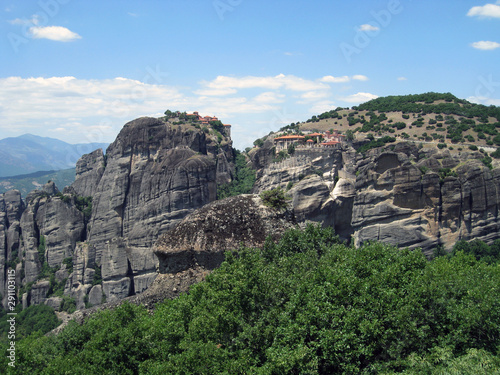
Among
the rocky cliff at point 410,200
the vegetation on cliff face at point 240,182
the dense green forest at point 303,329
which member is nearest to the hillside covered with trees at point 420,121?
the vegetation on cliff face at point 240,182

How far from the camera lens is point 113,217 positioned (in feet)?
313

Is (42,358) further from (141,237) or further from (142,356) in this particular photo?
(141,237)

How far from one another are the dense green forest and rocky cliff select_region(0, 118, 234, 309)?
7298cm

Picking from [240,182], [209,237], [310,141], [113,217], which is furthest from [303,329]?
[240,182]

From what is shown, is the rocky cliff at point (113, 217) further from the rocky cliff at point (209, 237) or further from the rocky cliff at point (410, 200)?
the rocky cliff at point (209, 237)

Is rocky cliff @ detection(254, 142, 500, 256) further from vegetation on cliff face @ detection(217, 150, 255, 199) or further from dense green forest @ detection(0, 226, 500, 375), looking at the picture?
dense green forest @ detection(0, 226, 500, 375)

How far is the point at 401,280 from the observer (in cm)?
1609

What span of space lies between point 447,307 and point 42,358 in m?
12.8

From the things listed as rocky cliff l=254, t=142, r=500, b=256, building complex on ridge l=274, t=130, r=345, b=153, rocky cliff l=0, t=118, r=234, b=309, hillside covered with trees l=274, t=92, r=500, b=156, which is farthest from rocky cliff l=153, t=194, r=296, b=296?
hillside covered with trees l=274, t=92, r=500, b=156

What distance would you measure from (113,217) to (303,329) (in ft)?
283

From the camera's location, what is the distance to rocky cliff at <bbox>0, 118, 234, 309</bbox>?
88938 millimetres

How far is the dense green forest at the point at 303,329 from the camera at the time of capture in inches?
533

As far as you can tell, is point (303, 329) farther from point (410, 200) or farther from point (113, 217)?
point (113, 217)

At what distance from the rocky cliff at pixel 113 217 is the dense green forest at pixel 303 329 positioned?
72978 mm
